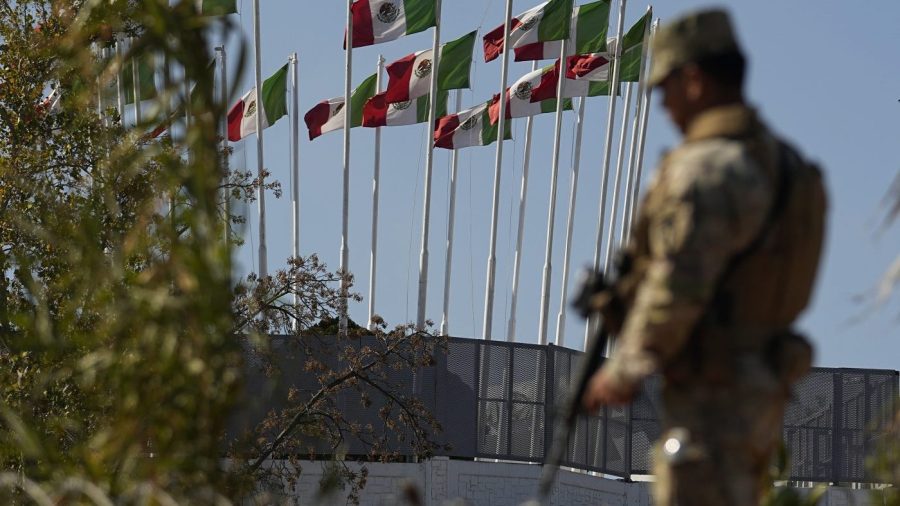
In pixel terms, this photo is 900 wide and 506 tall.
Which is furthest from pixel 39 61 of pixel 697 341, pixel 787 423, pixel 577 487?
pixel 697 341

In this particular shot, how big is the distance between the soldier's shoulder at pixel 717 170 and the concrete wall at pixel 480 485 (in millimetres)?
19487

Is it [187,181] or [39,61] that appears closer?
[187,181]

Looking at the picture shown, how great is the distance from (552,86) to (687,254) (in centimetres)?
2958

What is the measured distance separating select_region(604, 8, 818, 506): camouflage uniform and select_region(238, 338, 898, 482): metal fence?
19.0 meters

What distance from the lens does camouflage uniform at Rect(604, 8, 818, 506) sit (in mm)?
3926

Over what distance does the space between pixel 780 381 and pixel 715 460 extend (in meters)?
0.27

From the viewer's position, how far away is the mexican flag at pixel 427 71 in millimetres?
31516

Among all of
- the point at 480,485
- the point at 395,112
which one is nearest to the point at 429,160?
the point at 395,112

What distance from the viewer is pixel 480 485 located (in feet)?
83.1

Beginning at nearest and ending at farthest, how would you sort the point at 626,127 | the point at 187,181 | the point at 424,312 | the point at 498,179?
the point at 187,181, the point at 424,312, the point at 498,179, the point at 626,127

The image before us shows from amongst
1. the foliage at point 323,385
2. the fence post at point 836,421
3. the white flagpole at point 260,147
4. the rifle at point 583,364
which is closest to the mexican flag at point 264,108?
the white flagpole at point 260,147

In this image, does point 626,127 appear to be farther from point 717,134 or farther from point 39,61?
point 717,134

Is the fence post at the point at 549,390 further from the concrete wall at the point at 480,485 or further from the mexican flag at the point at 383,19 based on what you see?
the mexican flag at the point at 383,19

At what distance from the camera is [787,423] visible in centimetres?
2770
